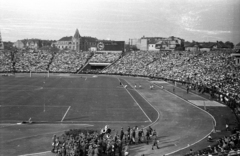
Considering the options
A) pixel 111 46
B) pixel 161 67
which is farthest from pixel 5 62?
pixel 161 67

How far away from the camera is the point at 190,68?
7175cm

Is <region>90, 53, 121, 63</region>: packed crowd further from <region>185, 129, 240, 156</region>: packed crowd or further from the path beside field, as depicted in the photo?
<region>185, 129, 240, 156</region>: packed crowd

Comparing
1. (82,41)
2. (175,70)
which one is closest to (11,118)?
(175,70)

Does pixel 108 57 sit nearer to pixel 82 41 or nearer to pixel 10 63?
pixel 10 63

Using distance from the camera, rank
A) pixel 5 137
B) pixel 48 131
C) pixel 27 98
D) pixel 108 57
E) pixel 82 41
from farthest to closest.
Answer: pixel 82 41, pixel 108 57, pixel 27 98, pixel 48 131, pixel 5 137

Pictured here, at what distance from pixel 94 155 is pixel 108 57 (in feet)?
296

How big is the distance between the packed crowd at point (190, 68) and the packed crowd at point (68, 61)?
42.5 ft

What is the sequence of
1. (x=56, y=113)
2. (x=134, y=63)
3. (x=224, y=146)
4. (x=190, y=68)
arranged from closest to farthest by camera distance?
(x=224, y=146), (x=56, y=113), (x=190, y=68), (x=134, y=63)

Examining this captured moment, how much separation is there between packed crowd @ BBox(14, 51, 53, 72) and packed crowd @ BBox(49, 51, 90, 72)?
2878 mm

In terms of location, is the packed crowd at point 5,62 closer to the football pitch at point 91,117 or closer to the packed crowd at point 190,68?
the packed crowd at point 190,68

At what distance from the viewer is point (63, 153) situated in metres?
17.5

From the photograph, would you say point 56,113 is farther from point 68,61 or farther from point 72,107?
point 68,61

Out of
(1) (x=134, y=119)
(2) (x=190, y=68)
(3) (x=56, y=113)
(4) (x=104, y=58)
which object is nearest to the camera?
(1) (x=134, y=119)

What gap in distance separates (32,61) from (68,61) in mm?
13571
